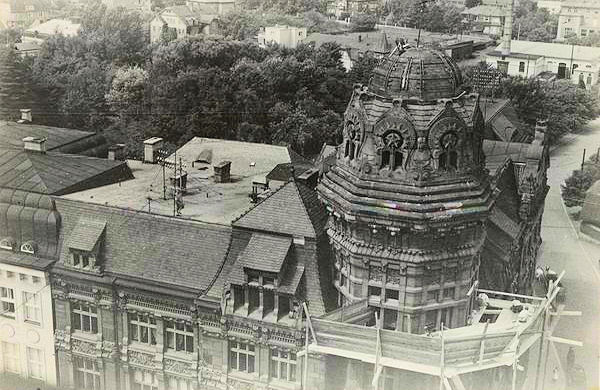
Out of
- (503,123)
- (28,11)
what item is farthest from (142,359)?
(28,11)

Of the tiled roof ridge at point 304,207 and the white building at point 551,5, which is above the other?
the white building at point 551,5

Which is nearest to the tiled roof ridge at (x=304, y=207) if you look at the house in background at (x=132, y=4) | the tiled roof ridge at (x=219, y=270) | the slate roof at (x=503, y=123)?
the tiled roof ridge at (x=219, y=270)

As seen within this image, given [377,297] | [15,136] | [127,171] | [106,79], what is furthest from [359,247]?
[106,79]

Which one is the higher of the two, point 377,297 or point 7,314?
point 377,297

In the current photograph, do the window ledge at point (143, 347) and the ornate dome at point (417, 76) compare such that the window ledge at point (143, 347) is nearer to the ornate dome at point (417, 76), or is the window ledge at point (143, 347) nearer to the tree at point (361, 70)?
the ornate dome at point (417, 76)

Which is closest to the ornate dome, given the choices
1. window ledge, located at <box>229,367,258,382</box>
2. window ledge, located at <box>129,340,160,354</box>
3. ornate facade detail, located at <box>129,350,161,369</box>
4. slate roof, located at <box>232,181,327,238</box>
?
slate roof, located at <box>232,181,327,238</box>

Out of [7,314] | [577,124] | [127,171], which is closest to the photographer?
[7,314]

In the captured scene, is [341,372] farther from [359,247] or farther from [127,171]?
[127,171]

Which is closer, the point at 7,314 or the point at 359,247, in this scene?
the point at 359,247
